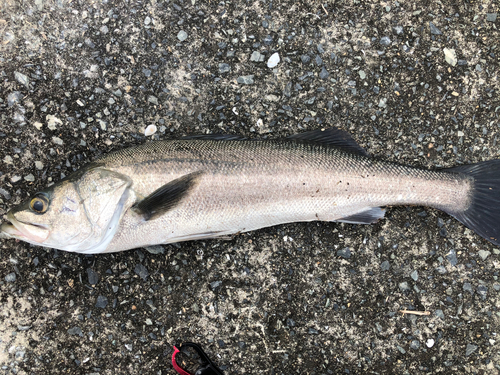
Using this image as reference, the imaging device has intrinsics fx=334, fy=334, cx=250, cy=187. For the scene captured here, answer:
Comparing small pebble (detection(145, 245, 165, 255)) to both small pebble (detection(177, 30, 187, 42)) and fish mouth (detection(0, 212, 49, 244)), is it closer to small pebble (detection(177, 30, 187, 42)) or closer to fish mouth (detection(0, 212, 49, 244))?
fish mouth (detection(0, 212, 49, 244))

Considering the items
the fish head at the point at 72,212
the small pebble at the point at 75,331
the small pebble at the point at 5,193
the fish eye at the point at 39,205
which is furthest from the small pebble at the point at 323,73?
the small pebble at the point at 75,331

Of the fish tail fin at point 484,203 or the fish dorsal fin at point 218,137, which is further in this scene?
the fish tail fin at point 484,203

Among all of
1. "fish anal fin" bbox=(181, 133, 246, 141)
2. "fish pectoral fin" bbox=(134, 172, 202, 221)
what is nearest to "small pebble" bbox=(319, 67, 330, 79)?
"fish anal fin" bbox=(181, 133, 246, 141)

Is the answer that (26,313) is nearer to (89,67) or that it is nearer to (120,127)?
(120,127)

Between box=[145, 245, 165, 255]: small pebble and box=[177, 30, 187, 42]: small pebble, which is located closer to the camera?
box=[145, 245, 165, 255]: small pebble

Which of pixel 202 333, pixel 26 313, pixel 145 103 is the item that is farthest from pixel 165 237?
pixel 26 313

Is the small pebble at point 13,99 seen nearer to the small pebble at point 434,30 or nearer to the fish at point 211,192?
the fish at point 211,192
